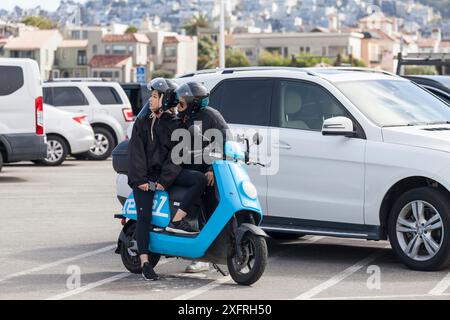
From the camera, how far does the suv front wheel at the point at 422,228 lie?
409 inches

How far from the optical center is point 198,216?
395 inches

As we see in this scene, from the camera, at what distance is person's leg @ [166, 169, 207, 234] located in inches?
387

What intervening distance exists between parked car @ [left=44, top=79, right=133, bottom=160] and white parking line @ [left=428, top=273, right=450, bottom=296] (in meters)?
17.7

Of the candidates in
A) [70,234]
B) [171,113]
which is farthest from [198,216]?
[70,234]

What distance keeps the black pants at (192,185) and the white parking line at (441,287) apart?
1943 mm

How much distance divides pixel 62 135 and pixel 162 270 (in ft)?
48.2

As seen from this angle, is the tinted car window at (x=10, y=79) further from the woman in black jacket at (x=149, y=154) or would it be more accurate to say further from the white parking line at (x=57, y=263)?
the woman in black jacket at (x=149, y=154)

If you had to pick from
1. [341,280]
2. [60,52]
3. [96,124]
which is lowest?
[60,52]

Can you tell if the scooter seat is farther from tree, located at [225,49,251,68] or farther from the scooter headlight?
tree, located at [225,49,251,68]

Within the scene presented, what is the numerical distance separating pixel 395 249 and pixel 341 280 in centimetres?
74

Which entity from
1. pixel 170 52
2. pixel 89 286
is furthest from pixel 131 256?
pixel 170 52
